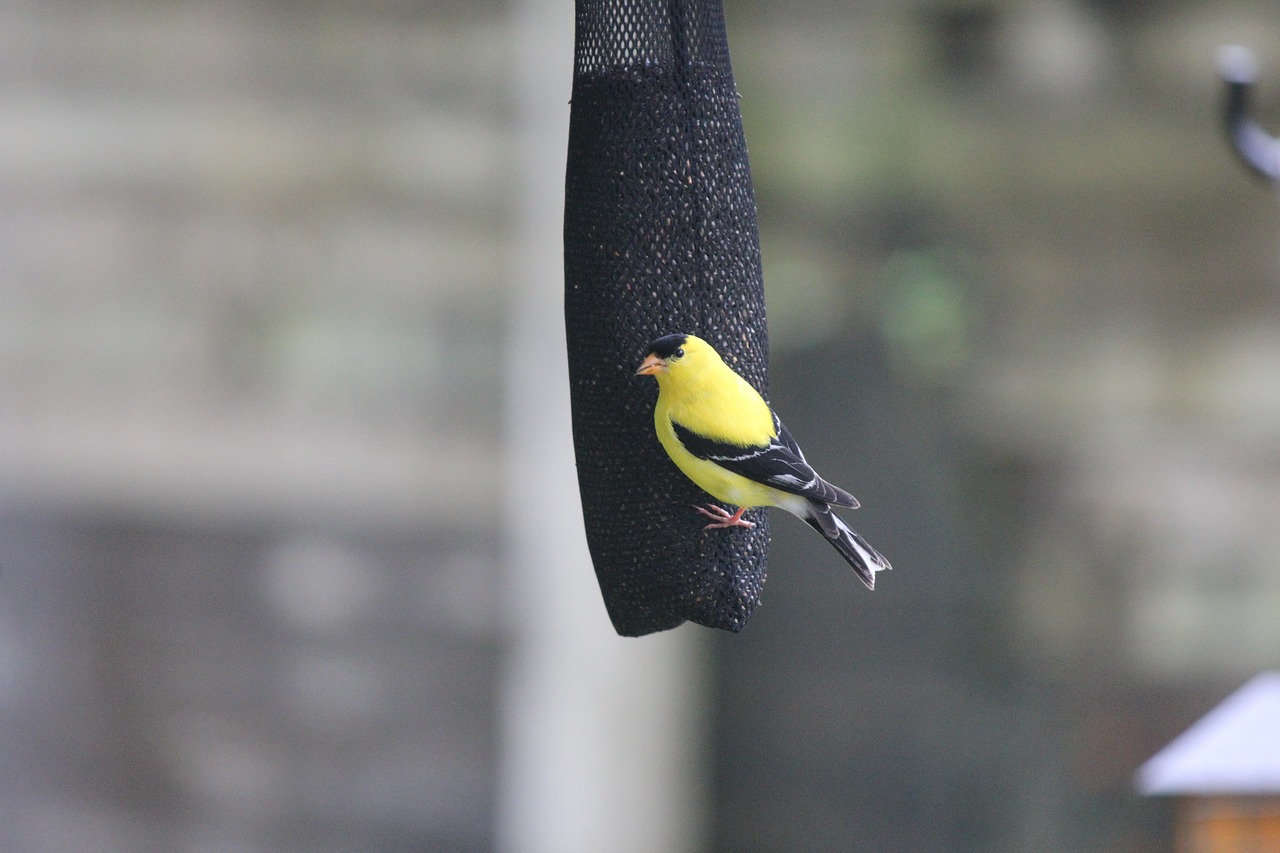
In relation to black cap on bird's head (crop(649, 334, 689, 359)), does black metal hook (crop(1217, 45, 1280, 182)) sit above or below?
above

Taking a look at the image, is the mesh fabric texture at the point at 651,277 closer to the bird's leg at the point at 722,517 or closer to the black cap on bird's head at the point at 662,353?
the bird's leg at the point at 722,517

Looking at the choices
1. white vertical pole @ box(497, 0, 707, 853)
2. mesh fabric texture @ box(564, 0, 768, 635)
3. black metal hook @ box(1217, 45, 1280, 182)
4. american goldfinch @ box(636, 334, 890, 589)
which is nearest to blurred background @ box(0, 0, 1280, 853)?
white vertical pole @ box(497, 0, 707, 853)

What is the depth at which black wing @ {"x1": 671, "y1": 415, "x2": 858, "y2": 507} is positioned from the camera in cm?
181

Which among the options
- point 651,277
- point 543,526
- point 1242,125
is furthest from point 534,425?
point 651,277

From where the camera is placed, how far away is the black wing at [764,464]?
1811 mm

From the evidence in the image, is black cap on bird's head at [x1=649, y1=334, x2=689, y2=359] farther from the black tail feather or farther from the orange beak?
the black tail feather

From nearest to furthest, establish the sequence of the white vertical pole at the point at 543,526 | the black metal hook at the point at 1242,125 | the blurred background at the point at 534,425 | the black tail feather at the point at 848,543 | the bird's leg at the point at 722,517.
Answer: the black tail feather at the point at 848,543 → the bird's leg at the point at 722,517 → the black metal hook at the point at 1242,125 → the blurred background at the point at 534,425 → the white vertical pole at the point at 543,526

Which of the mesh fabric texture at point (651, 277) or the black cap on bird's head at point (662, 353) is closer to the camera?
the black cap on bird's head at point (662, 353)

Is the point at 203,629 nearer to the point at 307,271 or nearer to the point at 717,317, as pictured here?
the point at 307,271

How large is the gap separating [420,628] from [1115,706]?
217cm

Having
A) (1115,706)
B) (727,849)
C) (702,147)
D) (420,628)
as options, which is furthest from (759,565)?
(727,849)

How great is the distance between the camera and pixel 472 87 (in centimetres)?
495

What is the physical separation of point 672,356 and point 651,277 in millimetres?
231

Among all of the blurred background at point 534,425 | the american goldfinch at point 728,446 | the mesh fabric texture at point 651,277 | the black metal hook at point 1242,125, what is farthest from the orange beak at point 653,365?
the blurred background at point 534,425
